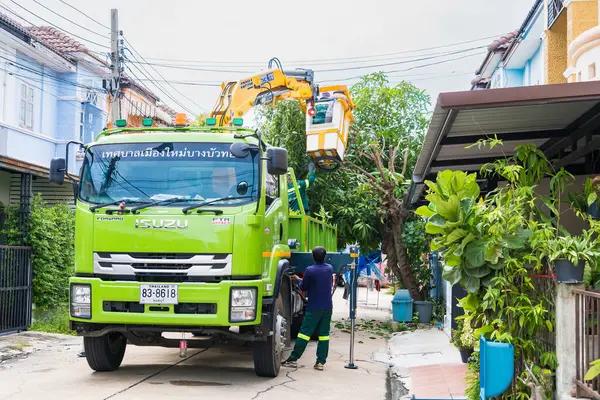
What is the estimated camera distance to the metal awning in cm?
605

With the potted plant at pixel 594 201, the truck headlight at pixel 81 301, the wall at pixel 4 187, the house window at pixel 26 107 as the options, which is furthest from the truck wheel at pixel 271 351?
the house window at pixel 26 107

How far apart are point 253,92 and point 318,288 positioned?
380 centimetres

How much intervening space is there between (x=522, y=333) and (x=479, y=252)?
0.78 metres

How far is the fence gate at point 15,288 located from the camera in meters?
13.4

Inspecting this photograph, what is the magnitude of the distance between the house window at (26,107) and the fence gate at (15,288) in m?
6.64

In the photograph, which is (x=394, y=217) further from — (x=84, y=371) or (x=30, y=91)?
(x=30, y=91)

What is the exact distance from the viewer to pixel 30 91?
794 inches

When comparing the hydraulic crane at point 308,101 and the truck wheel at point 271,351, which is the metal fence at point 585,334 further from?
the hydraulic crane at point 308,101

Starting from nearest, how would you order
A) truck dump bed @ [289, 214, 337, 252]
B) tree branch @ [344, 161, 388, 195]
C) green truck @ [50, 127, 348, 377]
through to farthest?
1. green truck @ [50, 127, 348, 377]
2. truck dump bed @ [289, 214, 337, 252]
3. tree branch @ [344, 161, 388, 195]

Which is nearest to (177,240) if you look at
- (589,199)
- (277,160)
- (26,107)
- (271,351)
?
(277,160)

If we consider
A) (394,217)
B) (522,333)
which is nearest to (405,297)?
(394,217)

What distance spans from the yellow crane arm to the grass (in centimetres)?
547

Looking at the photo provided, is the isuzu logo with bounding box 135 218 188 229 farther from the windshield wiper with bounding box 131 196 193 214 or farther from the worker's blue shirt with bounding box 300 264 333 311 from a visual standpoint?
the worker's blue shirt with bounding box 300 264 333 311

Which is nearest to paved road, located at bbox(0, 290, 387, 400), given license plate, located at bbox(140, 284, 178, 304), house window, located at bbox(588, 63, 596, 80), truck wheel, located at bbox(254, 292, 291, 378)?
truck wheel, located at bbox(254, 292, 291, 378)
